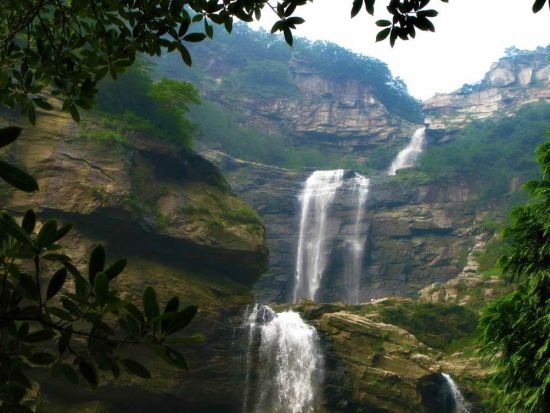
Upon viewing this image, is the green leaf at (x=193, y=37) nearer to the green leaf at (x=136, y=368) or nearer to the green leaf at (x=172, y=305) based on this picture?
the green leaf at (x=172, y=305)

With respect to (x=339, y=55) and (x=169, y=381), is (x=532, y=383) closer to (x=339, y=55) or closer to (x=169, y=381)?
(x=169, y=381)

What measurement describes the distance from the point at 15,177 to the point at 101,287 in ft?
1.46

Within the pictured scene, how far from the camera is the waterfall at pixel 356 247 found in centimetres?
3057

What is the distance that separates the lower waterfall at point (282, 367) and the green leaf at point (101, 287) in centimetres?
1542

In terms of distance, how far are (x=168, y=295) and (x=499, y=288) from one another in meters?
15.7

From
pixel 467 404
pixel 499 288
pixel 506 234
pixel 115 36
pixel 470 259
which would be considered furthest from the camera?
pixel 470 259

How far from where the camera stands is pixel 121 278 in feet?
48.0

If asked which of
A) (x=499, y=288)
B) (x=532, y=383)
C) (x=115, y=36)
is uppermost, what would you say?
(x=115, y=36)

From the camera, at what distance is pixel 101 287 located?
4.81 feet

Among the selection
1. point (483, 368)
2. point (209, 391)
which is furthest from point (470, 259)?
point (209, 391)

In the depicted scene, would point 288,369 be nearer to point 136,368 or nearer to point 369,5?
point 369,5

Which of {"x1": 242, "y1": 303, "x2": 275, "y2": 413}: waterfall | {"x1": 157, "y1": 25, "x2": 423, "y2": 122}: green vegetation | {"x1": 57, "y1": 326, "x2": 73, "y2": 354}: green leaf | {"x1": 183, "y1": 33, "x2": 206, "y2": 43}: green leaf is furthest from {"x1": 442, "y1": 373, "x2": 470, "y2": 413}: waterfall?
{"x1": 157, "y1": 25, "x2": 423, "y2": 122}: green vegetation

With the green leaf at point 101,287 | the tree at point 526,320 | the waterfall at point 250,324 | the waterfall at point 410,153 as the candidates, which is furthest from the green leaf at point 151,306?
the waterfall at point 410,153

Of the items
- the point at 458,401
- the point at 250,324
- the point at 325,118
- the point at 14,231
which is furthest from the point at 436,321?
the point at 325,118
